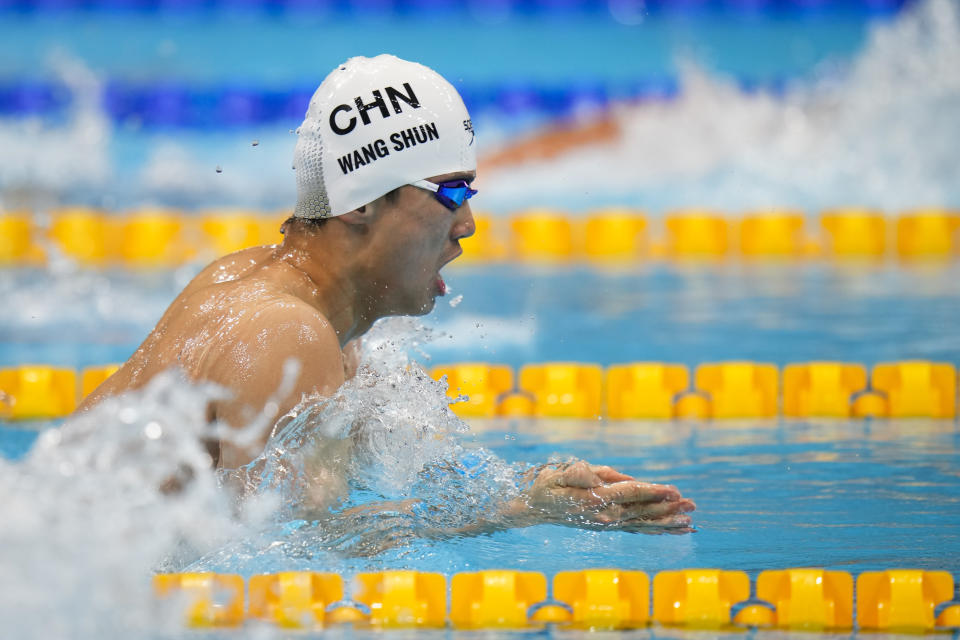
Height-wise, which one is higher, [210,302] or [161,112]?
[161,112]

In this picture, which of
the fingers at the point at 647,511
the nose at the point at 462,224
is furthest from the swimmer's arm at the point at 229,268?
the fingers at the point at 647,511

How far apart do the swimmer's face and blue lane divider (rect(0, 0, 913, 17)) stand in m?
10.7

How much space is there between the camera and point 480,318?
5.71m

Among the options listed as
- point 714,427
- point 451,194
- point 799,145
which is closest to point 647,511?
point 451,194

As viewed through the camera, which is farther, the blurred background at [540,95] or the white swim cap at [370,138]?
the blurred background at [540,95]

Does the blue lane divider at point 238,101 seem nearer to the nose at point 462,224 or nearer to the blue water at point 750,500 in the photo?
the blue water at point 750,500

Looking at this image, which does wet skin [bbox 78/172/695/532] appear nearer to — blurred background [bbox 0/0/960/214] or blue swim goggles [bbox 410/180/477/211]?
blue swim goggles [bbox 410/180/477/211]

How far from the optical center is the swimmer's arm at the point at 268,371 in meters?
2.03

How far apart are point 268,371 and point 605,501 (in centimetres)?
68

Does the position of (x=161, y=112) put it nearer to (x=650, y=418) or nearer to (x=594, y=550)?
(x=650, y=418)

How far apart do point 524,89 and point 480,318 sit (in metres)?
5.79

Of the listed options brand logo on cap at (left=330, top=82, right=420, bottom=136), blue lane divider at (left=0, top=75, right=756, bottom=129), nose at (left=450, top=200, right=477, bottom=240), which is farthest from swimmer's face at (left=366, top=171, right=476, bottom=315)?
blue lane divider at (left=0, top=75, right=756, bottom=129)

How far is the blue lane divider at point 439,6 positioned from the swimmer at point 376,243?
1065cm

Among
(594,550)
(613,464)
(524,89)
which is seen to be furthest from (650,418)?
(524,89)
